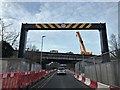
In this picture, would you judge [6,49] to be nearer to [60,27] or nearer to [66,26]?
[60,27]

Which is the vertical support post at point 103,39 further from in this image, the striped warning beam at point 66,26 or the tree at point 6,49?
the tree at point 6,49

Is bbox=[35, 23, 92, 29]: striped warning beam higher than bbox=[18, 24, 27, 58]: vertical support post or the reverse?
higher

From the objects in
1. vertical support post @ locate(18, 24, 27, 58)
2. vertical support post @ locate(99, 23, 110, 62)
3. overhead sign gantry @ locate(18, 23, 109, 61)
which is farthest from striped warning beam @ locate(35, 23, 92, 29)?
vertical support post @ locate(18, 24, 27, 58)

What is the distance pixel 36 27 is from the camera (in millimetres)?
16469

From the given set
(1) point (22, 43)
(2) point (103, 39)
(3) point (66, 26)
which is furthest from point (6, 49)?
(2) point (103, 39)

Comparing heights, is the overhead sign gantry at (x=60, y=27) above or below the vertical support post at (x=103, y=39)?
above

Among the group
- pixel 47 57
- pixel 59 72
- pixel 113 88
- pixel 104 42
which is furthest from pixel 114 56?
pixel 47 57

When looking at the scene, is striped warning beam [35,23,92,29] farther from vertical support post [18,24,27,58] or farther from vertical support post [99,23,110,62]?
vertical support post [18,24,27,58]

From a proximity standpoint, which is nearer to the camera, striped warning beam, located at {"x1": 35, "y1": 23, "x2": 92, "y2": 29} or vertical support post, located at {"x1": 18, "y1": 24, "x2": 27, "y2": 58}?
vertical support post, located at {"x1": 18, "y1": 24, "x2": 27, "y2": 58}

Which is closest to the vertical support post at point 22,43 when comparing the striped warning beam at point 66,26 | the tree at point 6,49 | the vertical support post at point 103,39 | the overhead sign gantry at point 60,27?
the overhead sign gantry at point 60,27

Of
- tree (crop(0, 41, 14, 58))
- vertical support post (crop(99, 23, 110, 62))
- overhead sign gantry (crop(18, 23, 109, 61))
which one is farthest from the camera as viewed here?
tree (crop(0, 41, 14, 58))

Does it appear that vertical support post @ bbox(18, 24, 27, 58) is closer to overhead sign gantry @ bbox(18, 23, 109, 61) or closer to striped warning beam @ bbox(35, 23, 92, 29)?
overhead sign gantry @ bbox(18, 23, 109, 61)

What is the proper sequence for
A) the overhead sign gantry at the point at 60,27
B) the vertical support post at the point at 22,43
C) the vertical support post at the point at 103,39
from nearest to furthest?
the vertical support post at the point at 103,39 → the vertical support post at the point at 22,43 → the overhead sign gantry at the point at 60,27

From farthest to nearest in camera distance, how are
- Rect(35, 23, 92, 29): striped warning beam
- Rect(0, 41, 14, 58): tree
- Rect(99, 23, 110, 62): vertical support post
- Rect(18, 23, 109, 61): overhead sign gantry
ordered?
Rect(0, 41, 14, 58): tree
Rect(35, 23, 92, 29): striped warning beam
Rect(18, 23, 109, 61): overhead sign gantry
Rect(99, 23, 110, 62): vertical support post
